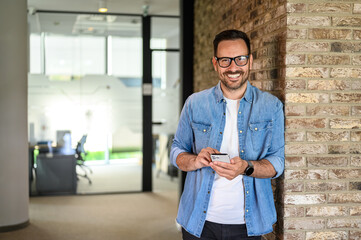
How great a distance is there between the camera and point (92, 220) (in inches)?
213

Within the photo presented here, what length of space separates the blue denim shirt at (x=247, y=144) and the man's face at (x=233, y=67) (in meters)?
0.09

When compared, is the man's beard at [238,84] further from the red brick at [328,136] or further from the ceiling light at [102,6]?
the ceiling light at [102,6]

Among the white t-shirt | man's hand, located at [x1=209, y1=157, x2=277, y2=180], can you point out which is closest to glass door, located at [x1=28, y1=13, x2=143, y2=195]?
the white t-shirt

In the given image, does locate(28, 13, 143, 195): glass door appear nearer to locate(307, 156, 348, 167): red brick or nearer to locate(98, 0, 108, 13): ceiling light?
locate(98, 0, 108, 13): ceiling light

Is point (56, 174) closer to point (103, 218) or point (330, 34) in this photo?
point (103, 218)

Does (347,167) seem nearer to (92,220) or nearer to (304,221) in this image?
(304,221)

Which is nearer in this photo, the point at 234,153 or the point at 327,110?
the point at 234,153

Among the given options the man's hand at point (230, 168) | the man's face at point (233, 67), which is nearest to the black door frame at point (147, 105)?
the man's face at point (233, 67)

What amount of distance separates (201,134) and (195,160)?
7.5 inches

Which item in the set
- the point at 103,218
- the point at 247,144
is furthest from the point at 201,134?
the point at 103,218

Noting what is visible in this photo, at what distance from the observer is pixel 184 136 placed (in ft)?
7.75

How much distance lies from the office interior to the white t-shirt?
4466 millimetres

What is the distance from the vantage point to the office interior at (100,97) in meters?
6.64

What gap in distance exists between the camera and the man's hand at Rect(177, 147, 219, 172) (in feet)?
6.72
